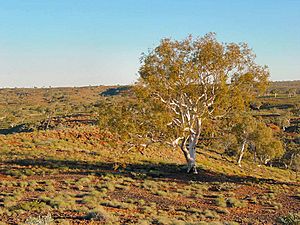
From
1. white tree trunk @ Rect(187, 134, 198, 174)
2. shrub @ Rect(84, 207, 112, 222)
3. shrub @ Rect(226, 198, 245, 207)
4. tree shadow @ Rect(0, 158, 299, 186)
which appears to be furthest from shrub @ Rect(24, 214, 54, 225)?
white tree trunk @ Rect(187, 134, 198, 174)

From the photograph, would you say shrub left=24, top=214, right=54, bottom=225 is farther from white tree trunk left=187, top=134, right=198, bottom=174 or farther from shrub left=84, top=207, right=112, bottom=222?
white tree trunk left=187, top=134, right=198, bottom=174

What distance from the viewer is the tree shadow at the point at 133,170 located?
1144 inches

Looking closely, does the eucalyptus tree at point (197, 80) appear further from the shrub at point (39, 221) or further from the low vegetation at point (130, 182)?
the shrub at point (39, 221)

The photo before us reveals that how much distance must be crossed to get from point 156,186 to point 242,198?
5959mm

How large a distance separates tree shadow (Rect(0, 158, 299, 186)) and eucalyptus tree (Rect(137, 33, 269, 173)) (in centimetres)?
313

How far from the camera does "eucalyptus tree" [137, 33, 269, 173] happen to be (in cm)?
2809

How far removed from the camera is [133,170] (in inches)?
1244

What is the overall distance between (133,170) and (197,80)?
993 cm

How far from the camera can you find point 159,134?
100 ft

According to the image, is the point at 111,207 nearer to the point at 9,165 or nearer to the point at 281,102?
the point at 9,165

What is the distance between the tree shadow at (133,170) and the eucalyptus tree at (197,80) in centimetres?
313

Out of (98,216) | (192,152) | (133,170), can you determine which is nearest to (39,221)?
(98,216)

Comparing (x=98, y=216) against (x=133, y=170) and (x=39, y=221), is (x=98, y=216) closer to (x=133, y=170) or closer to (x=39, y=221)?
(x=39, y=221)

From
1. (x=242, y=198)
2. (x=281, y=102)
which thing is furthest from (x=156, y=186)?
(x=281, y=102)
